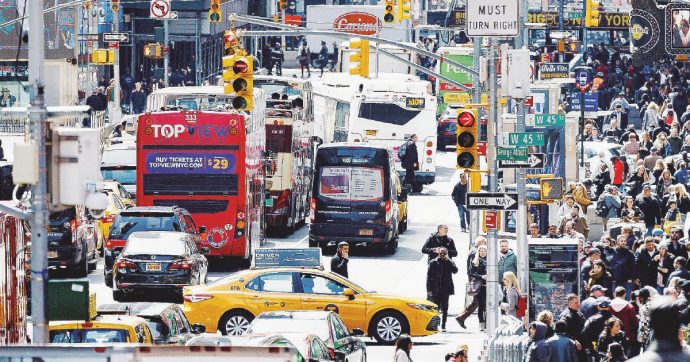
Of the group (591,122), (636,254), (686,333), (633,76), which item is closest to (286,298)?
(636,254)

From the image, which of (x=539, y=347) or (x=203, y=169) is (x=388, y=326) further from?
(x=203, y=169)

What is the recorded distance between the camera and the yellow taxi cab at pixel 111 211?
117ft

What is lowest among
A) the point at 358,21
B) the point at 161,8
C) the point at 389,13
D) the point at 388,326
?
the point at 388,326

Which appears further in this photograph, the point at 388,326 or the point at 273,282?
the point at 388,326

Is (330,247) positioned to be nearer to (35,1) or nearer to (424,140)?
(424,140)

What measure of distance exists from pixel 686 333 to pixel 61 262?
1523cm

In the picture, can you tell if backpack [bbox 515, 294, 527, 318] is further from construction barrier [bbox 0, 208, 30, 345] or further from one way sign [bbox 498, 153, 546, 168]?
construction barrier [bbox 0, 208, 30, 345]

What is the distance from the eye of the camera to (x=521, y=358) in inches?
819

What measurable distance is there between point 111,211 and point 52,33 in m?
29.8

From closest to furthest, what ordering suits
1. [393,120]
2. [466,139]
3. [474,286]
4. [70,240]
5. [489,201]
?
[489,201] < [466,139] < [474,286] < [70,240] < [393,120]

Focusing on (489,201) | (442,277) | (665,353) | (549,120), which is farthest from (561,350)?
(665,353)

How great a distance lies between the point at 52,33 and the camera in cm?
6450

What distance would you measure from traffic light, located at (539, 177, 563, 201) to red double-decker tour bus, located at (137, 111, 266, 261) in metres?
9.52

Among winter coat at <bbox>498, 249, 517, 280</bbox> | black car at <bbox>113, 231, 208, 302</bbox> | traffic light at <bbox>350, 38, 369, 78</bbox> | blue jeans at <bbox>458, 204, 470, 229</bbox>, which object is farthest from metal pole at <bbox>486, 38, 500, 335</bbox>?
blue jeans at <bbox>458, 204, 470, 229</bbox>
